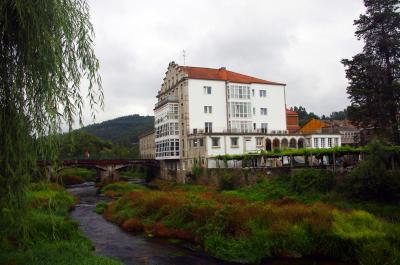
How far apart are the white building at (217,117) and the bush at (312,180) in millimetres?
20137

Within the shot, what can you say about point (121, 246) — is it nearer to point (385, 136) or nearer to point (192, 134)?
point (385, 136)

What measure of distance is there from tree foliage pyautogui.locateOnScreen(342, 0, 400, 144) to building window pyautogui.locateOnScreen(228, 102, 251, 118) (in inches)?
891

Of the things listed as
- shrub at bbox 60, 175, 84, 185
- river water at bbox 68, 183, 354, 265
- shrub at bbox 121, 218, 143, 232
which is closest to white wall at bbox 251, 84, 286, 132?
shrub at bbox 121, 218, 143, 232

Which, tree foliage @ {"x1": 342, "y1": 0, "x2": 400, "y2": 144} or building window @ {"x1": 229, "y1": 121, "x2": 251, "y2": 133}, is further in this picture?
building window @ {"x1": 229, "y1": 121, "x2": 251, "y2": 133}

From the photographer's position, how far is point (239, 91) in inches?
2295

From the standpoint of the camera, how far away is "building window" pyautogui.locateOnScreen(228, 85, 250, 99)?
57562 mm

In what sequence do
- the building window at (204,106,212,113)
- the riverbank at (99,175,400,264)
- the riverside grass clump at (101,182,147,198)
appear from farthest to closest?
the building window at (204,106,212,113) < the riverside grass clump at (101,182,147,198) < the riverbank at (99,175,400,264)

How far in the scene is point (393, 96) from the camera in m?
33.9

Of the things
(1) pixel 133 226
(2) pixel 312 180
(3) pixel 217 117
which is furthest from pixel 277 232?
(3) pixel 217 117

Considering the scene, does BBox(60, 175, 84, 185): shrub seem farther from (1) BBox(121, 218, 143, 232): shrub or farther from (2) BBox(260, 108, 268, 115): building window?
(1) BBox(121, 218, 143, 232): shrub

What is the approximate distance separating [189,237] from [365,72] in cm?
2488

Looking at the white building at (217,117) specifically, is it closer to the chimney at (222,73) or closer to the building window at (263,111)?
the chimney at (222,73)

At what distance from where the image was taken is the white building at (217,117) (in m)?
54.3

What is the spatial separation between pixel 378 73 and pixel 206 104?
2714 cm
